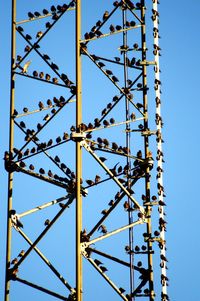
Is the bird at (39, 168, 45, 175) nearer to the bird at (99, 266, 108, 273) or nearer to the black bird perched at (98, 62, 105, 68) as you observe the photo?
the bird at (99, 266, 108, 273)

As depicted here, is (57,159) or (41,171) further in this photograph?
(57,159)

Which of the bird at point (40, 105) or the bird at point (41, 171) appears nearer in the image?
the bird at point (41, 171)

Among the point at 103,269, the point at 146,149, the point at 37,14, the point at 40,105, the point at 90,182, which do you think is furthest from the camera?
Result: the point at 37,14

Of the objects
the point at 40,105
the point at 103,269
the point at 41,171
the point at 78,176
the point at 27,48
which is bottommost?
the point at 103,269

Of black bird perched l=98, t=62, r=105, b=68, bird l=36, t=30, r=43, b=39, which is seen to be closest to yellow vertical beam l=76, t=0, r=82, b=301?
black bird perched l=98, t=62, r=105, b=68

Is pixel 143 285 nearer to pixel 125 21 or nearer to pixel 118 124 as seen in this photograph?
pixel 118 124

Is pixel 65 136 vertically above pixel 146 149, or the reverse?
pixel 65 136

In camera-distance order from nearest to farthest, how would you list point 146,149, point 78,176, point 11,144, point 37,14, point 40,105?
point 78,176 < point 146,149 < point 11,144 < point 40,105 < point 37,14

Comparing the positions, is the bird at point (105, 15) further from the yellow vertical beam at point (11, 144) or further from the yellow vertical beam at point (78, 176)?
the yellow vertical beam at point (11, 144)

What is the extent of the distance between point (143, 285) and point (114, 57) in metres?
6.07

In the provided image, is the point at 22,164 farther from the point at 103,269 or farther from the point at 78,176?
the point at 103,269

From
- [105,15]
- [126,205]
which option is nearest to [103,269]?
[126,205]

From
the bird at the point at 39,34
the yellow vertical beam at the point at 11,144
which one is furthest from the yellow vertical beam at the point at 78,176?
the yellow vertical beam at the point at 11,144

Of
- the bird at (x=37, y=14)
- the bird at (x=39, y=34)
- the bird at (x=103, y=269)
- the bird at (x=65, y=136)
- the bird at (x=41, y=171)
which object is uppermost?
the bird at (x=37, y=14)
